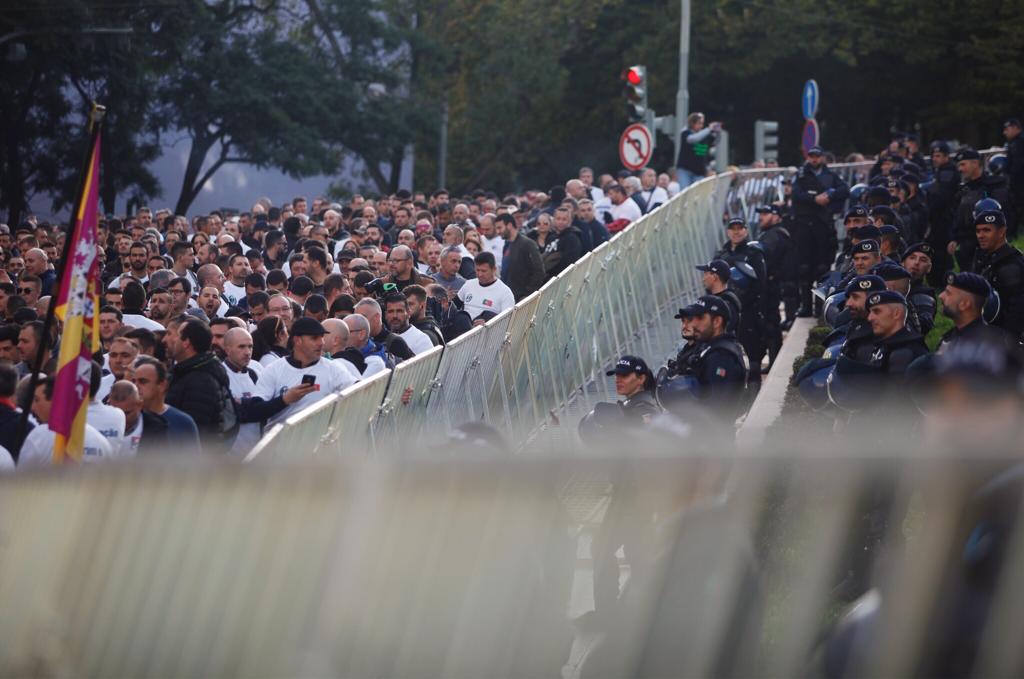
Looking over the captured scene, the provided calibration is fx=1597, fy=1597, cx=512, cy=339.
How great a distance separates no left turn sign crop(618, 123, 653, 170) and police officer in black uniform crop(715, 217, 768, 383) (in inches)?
341

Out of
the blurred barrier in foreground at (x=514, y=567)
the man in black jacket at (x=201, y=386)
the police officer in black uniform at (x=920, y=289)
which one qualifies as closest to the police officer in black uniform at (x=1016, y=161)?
the police officer in black uniform at (x=920, y=289)

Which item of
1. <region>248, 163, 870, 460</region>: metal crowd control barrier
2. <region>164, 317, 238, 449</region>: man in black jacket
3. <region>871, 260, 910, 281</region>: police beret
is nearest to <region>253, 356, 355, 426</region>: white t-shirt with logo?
<region>248, 163, 870, 460</region>: metal crowd control barrier

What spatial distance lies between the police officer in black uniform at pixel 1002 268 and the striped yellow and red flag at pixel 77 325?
5380 millimetres

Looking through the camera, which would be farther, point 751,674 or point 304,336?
point 304,336

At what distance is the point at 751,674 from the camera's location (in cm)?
326

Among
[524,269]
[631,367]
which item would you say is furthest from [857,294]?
[524,269]

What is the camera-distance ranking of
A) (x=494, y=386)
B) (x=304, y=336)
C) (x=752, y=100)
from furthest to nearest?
1. (x=752, y=100)
2. (x=494, y=386)
3. (x=304, y=336)

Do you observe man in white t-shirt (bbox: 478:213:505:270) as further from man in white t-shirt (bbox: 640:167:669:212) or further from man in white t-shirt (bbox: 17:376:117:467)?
man in white t-shirt (bbox: 17:376:117:467)

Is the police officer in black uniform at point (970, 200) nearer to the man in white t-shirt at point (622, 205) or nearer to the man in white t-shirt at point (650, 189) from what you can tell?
the man in white t-shirt at point (622, 205)

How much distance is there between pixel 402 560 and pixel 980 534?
47.9 inches

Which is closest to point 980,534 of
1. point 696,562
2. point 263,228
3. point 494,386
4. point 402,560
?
point 696,562

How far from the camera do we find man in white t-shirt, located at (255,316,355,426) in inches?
374

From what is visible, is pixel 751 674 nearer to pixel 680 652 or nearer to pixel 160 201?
pixel 680 652

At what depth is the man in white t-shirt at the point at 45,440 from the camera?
276 inches
